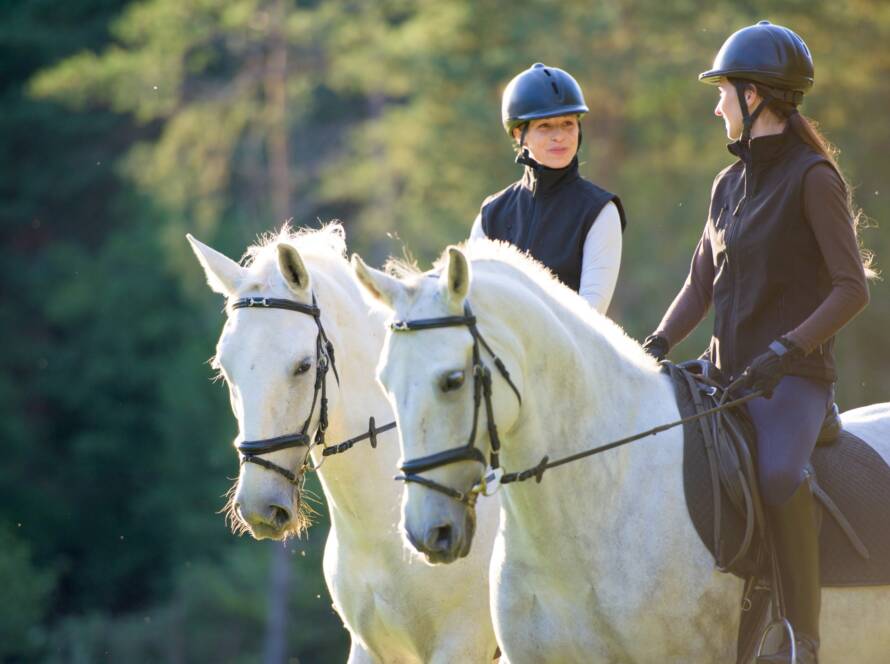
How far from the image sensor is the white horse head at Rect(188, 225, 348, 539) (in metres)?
5.28

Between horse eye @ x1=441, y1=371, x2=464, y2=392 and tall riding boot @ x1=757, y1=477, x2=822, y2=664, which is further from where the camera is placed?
tall riding boot @ x1=757, y1=477, x2=822, y2=664

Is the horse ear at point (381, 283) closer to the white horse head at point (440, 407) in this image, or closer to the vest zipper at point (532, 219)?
the white horse head at point (440, 407)

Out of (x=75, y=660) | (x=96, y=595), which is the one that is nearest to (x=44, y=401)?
(x=96, y=595)

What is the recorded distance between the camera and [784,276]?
198 inches

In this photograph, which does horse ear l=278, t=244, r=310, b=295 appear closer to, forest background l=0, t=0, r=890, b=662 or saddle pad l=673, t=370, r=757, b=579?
saddle pad l=673, t=370, r=757, b=579

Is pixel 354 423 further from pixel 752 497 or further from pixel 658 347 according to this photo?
pixel 752 497

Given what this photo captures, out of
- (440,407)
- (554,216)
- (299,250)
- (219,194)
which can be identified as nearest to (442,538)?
(440,407)

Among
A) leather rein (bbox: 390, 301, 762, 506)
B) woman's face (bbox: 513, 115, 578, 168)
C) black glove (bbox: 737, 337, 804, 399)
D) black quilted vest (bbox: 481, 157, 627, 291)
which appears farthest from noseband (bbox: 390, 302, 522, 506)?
woman's face (bbox: 513, 115, 578, 168)

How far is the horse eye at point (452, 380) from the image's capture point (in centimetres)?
426

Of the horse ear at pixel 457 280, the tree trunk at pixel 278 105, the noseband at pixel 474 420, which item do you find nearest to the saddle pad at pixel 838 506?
the noseband at pixel 474 420

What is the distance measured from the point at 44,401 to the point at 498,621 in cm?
2744

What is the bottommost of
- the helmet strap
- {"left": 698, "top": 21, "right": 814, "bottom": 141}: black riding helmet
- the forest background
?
the forest background

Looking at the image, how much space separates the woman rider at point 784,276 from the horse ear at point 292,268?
1.68m

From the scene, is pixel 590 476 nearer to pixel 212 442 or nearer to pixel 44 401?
pixel 212 442
